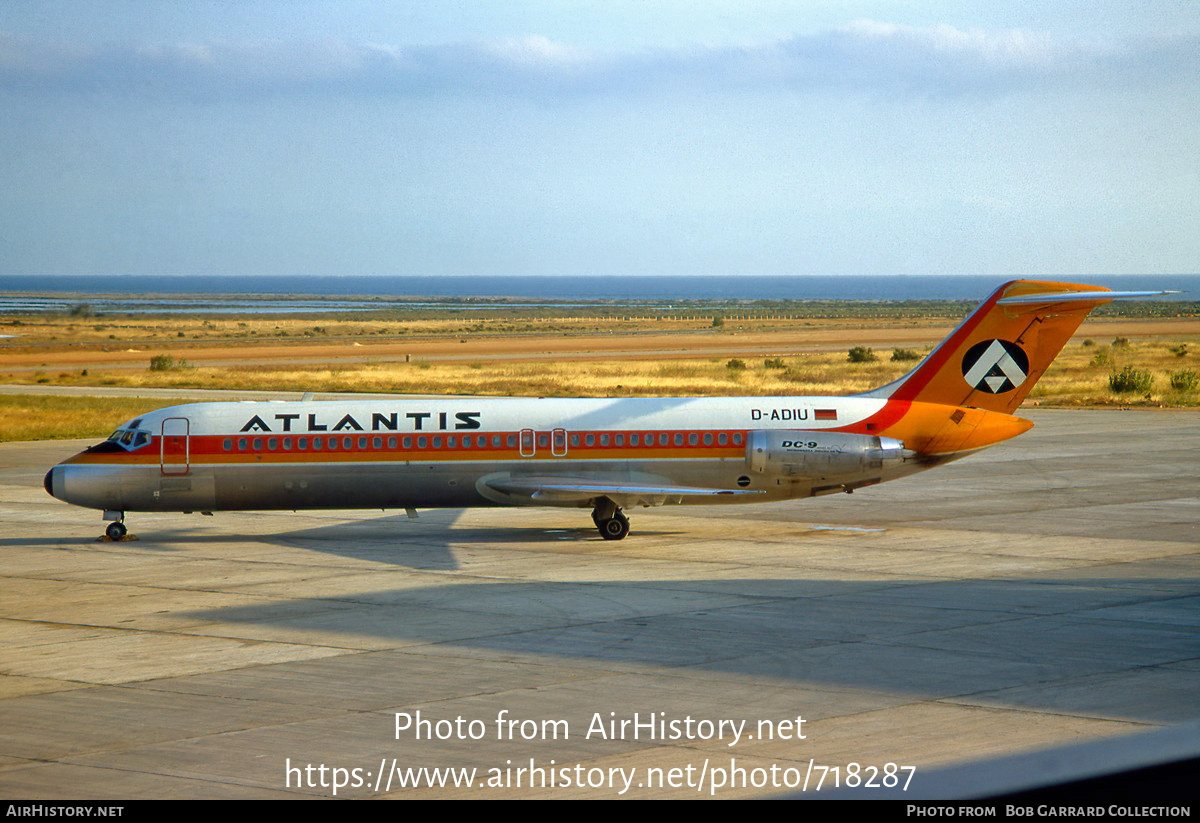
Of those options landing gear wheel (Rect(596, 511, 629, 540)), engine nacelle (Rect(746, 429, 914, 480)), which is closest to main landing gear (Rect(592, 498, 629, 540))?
landing gear wheel (Rect(596, 511, 629, 540))

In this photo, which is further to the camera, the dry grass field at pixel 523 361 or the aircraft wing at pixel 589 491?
the dry grass field at pixel 523 361

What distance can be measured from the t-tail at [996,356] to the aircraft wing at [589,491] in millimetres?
5118

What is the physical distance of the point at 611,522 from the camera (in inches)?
1098

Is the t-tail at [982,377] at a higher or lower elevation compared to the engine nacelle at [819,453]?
higher

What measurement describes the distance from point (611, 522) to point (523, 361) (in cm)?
6604

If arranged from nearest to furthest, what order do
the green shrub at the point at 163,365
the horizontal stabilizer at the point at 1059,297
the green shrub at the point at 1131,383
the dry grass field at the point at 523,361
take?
the horizontal stabilizer at the point at 1059,297
the green shrub at the point at 1131,383
the dry grass field at the point at 523,361
the green shrub at the point at 163,365

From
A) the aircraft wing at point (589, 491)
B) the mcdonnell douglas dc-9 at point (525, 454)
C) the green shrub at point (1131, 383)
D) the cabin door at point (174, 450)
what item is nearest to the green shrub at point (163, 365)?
the cabin door at point (174, 450)

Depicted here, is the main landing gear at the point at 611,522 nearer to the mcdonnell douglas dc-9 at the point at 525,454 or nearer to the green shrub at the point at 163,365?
the mcdonnell douglas dc-9 at the point at 525,454

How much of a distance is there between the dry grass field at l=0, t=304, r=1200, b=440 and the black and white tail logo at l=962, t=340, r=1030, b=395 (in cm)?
3535

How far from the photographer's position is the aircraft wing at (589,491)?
27359 millimetres

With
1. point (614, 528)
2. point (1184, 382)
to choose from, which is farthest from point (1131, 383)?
point (614, 528)

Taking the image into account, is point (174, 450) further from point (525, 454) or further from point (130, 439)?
point (525, 454)

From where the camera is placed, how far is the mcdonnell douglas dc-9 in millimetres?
27734
